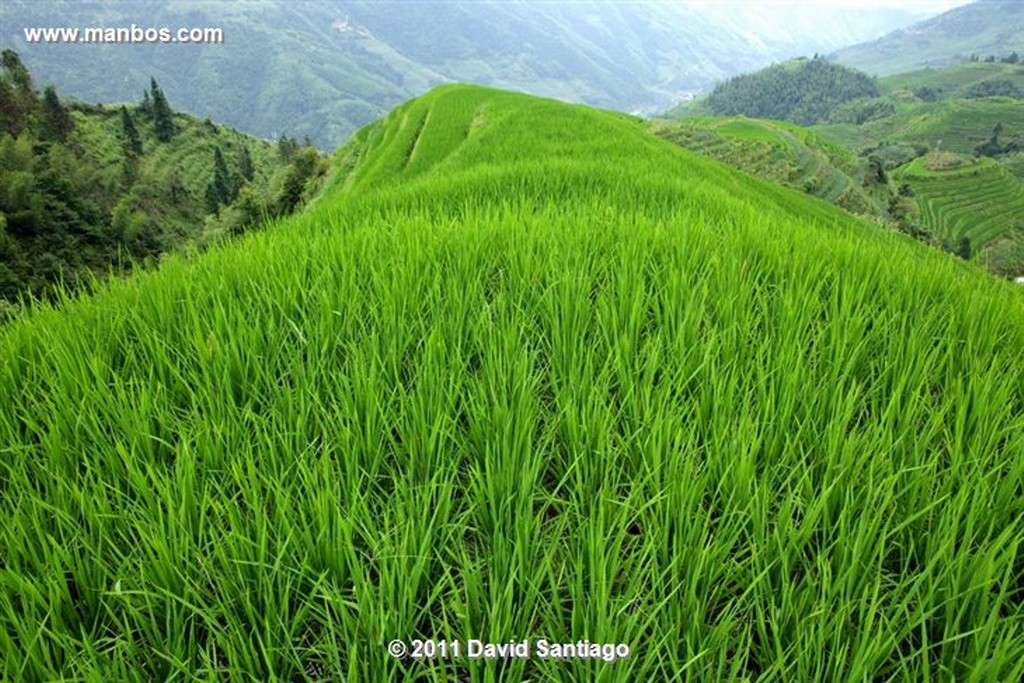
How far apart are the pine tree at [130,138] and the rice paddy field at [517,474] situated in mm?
142019

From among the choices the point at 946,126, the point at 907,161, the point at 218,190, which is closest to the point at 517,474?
the point at 218,190

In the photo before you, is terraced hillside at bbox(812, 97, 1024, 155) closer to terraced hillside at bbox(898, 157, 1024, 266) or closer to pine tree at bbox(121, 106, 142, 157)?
terraced hillside at bbox(898, 157, 1024, 266)

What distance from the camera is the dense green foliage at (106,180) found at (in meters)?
59.8

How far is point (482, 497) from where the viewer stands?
148cm

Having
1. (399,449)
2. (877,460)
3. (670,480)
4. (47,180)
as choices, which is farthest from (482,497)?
(47,180)

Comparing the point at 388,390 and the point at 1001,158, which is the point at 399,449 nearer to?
the point at 388,390

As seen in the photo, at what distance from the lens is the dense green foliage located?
59.8 m

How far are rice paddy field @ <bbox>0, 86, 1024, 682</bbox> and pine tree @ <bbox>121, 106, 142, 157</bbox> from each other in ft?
466

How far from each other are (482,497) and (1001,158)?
19103 centimetres

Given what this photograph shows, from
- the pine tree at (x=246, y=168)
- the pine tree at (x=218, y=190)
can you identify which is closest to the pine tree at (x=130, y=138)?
the pine tree at (x=246, y=168)

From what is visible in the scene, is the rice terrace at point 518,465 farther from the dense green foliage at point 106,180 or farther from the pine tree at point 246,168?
the pine tree at point 246,168

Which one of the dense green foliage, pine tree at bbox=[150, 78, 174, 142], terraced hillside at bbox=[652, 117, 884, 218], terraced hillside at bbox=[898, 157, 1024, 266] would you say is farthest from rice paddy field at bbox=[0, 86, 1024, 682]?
pine tree at bbox=[150, 78, 174, 142]

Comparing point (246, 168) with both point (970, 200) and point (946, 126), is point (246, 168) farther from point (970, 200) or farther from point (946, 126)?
point (946, 126)

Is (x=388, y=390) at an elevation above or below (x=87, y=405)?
above
